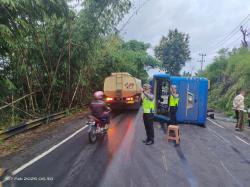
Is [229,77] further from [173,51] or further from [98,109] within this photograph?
[173,51]

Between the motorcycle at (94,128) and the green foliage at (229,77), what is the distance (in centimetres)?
1556

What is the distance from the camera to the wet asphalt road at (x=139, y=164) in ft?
22.8

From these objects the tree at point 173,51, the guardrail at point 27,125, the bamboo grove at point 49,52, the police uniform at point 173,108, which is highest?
the tree at point 173,51

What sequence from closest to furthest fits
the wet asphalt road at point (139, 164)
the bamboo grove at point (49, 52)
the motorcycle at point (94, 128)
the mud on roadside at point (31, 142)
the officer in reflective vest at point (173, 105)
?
the wet asphalt road at point (139, 164) < the mud on roadside at point (31, 142) < the motorcycle at point (94, 128) < the bamboo grove at point (49, 52) < the officer in reflective vest at point (173, 105)

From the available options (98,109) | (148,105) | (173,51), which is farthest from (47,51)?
(173,51)

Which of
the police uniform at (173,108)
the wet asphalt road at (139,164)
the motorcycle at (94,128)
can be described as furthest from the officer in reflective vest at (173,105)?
the motorcycle at (94,128)

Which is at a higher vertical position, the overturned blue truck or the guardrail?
the overturned blue truck

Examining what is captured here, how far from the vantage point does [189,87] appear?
1619 centimetres

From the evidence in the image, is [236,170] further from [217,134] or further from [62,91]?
[62,91]

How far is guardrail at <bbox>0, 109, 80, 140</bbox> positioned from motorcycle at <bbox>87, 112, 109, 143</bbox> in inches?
108

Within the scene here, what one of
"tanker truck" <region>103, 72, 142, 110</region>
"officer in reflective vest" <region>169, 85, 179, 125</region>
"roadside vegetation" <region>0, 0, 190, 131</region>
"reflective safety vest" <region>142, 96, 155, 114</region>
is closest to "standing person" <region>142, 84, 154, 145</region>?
"reflective safety vest" <region>142, 96, 155, 114</region>

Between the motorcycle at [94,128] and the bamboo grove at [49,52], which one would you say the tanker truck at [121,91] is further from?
the motorcycle at [94,128]

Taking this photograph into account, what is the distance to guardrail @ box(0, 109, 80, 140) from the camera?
11.2 metres

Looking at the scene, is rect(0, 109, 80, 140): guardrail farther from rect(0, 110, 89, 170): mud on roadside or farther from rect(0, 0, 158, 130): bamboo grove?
rect(0, 0, 158, 130): bamboo grove
